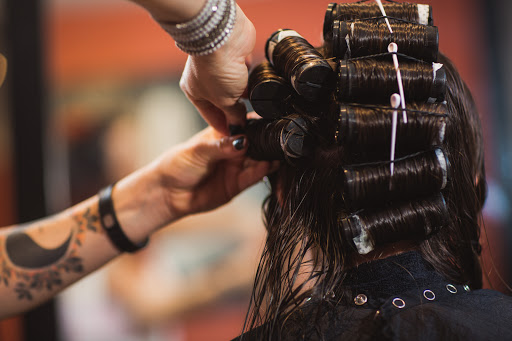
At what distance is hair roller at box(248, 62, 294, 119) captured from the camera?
2.50 ft

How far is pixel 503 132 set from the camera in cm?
216

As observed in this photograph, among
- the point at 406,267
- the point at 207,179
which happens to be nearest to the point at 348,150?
the point at 406,267

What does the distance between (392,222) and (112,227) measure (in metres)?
0.75

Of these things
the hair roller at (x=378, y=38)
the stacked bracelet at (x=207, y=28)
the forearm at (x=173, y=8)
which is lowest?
the hair roller at (x=378, y=38)

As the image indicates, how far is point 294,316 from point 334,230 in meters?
0.18

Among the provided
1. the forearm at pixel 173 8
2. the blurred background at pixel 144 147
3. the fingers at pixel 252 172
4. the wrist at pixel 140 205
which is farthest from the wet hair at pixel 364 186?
the blurred background at pixel 144 147

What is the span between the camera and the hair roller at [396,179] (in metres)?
0.67

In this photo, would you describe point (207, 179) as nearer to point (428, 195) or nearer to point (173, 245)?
point (428, 195)

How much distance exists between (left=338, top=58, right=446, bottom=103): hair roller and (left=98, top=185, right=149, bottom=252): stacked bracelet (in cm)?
73

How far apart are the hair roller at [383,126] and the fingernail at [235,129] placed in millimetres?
315

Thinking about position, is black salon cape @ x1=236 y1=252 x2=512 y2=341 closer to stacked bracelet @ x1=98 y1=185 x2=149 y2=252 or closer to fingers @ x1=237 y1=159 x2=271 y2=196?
fingers @ x1=237 y1=159 x2=271 y2=196

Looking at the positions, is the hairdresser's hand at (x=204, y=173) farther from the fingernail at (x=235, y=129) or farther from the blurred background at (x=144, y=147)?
the blurred background at (x=144, y=147)

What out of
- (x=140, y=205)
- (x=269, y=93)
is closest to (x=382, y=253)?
(x=269, y=93)

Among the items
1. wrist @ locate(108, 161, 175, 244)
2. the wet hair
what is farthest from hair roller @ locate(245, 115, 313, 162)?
wrist @ locate(108, 161, 175, 244)
